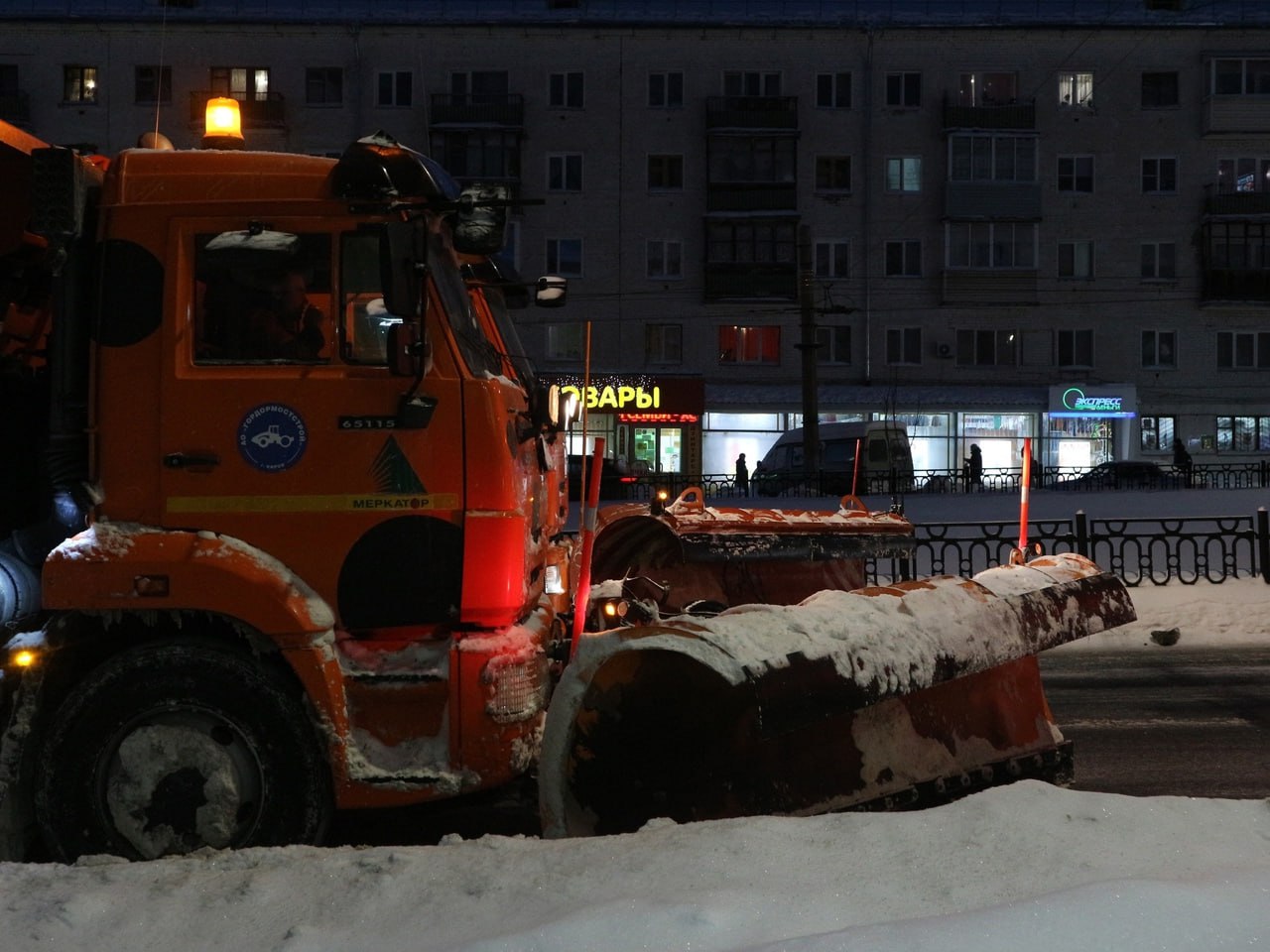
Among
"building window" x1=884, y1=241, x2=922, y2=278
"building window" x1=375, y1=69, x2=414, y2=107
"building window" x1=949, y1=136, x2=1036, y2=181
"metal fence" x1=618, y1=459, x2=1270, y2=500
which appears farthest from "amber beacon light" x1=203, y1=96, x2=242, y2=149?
"building window" x1=949, y1=136, x2=1036, y2=181

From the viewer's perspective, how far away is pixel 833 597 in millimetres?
4613

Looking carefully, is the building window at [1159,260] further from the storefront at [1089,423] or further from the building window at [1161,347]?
the storefront at [1089,423]

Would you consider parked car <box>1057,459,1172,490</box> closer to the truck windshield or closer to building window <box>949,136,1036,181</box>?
building window <box>949,136,1036,181</box>

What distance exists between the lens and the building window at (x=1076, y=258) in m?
45.7

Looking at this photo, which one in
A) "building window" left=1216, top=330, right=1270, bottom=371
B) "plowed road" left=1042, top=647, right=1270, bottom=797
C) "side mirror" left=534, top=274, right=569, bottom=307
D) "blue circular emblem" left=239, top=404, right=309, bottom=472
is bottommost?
"plowed road" left=1042, top=647, right=1270, bottom=797

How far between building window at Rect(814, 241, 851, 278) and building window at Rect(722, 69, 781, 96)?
19.7ft

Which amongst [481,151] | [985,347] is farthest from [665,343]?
[985,347]

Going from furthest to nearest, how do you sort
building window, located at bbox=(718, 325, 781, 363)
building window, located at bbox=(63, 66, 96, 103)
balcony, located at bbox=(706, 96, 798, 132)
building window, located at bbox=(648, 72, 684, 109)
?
building window, located at bbox=(718, 325, 781, 363), building window, located at bbox=(648, 72, 684, 109), balcony, located at bbox=(706, 96, 798, 132), building window, located at bbox=(63, 66, 96, 103)

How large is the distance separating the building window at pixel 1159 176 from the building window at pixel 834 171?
11.3m

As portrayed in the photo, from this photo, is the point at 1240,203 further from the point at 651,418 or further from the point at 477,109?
the point at 477,109

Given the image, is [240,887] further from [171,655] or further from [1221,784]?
[1221,784]

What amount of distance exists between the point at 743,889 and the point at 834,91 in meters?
45.5

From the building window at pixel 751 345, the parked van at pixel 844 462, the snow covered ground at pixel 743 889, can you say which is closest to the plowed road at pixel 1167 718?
the snow covered ground at pixel 743 889

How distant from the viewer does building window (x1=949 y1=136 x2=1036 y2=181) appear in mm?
45031
